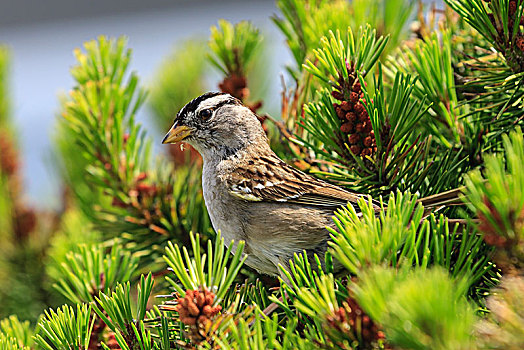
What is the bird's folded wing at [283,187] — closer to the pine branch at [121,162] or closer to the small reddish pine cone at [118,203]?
the pine branch at [121,162]

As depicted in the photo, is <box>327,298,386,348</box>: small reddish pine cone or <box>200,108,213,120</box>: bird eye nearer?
<box>327,298,386,348</box>: small reddish pine cone

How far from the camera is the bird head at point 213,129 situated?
1252mm

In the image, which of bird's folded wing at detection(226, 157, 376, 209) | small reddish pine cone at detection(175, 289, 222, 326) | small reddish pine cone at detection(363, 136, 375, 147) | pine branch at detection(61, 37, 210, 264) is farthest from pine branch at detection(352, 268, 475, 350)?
pine branch at detection(61, 37, 210, 264)

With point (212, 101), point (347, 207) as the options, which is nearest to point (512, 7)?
point (347, 207)

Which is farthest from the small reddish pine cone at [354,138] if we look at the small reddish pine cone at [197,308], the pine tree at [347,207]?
the small reddish pine cone at [197,308]

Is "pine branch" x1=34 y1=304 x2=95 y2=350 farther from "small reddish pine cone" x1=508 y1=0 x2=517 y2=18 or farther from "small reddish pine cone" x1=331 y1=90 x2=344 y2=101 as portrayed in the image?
"small reddish pine cone" x1=508 y1=0 x2=517 y2=18

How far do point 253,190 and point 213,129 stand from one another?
11.4 inches

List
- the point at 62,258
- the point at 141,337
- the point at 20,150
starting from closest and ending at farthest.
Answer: the point at 141,337
the point at 62,258
the point at 20,150

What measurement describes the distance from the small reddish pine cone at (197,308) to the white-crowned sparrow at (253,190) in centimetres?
34

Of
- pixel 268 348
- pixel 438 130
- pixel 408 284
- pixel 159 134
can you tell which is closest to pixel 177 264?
pixel 268 348

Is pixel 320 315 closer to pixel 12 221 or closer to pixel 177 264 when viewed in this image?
pixel 177 264

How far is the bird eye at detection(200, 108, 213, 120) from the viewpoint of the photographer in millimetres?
1278

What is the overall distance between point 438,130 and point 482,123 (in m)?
0.08

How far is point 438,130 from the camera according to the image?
2.94ft
